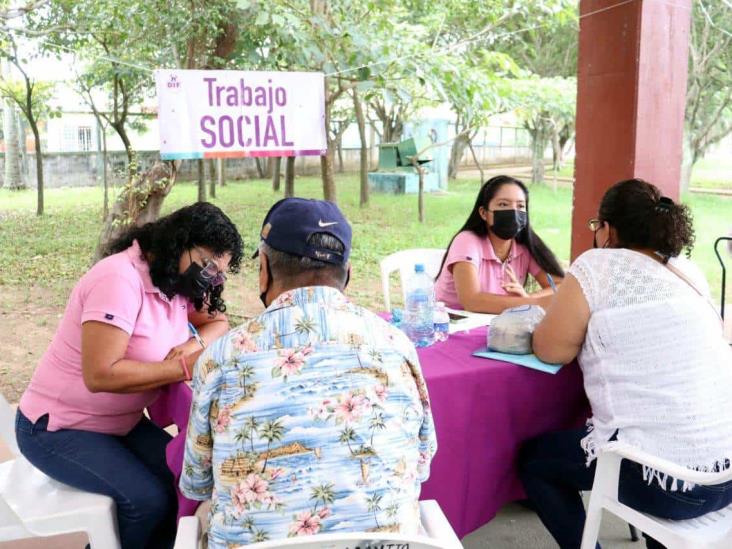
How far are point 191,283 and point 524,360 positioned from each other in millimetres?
918

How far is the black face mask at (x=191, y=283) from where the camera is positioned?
180 cm

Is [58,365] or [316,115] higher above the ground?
[316,115]

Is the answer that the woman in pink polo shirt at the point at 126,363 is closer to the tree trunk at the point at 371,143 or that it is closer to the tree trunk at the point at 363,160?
the tree trunk at the point at 363,160

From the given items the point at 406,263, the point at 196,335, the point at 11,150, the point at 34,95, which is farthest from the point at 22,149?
the point at 196,335

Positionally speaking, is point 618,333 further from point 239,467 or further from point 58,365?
point 58,365

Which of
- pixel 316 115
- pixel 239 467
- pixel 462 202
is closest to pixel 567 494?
pixel 239 467

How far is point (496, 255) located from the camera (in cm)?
279

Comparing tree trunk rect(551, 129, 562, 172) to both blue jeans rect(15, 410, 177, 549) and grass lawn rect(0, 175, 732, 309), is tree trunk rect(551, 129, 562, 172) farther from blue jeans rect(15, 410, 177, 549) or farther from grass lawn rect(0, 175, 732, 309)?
blue jeans rect(15, 410, 177, 549)

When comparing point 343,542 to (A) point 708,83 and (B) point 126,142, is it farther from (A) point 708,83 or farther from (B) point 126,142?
(A) point 708,83

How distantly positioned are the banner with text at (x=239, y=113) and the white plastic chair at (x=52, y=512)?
153 centimetres

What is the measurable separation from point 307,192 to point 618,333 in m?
3.20

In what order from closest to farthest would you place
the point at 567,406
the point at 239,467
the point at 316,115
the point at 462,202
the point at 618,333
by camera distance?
the point at 239,467 < the point at 618,333 < the point at 567,406 < the point at 316,115 < the point at 462,202

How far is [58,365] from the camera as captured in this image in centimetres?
178

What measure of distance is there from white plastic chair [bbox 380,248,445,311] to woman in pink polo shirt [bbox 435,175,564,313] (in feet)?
1.15
